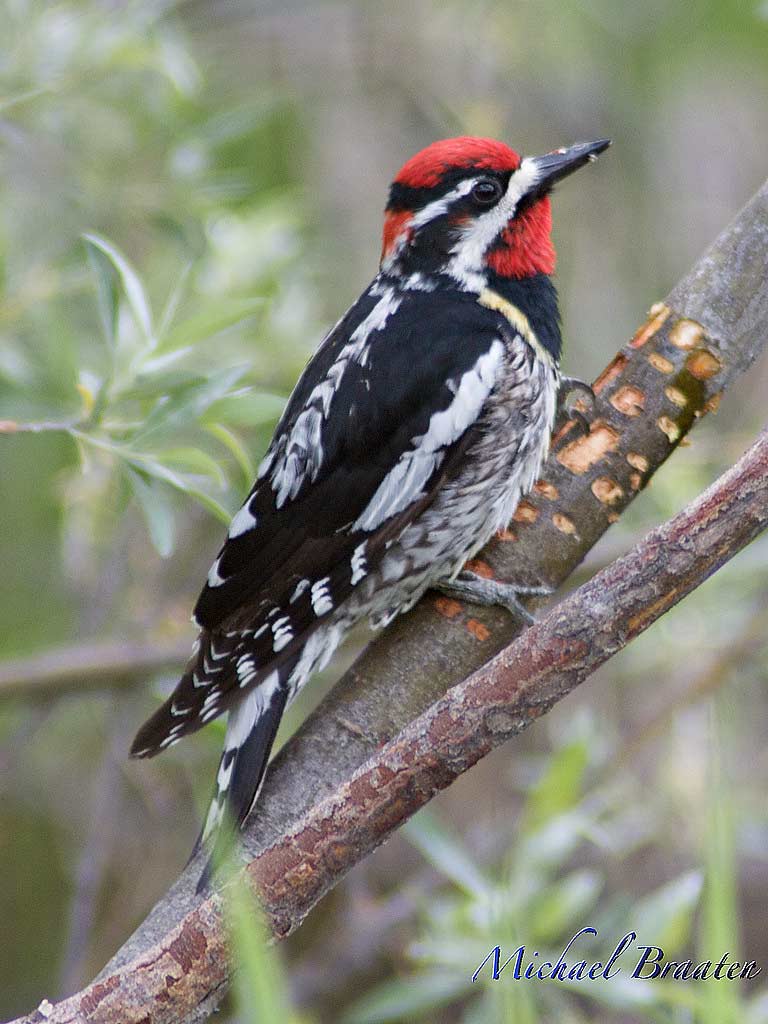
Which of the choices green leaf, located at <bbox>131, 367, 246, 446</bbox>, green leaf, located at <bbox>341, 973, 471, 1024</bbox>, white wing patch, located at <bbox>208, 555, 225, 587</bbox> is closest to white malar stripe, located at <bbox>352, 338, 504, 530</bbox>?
white wing patch, located at <bbox>208, 555, 225, 587</bbox>

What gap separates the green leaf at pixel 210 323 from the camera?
1971mm

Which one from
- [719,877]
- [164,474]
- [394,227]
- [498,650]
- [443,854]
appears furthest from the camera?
[394,227]

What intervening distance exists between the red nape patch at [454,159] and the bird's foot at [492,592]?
0.79 m

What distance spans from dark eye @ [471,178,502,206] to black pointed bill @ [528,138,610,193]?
0.07 meters

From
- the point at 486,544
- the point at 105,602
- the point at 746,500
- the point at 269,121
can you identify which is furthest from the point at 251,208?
the point at 746,500

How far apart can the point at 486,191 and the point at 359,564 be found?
0.78 m

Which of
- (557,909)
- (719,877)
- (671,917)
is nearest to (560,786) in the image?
(557,909)

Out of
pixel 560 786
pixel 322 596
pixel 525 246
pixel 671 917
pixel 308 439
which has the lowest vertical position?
pixel 671 917

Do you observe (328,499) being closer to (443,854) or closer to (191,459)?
(191,459)

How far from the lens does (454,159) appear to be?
2.26 meters

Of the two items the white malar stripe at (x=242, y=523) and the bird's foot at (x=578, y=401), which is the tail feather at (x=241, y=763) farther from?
the bird's foot at (x=578, y=401)

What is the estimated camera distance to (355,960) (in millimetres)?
2928

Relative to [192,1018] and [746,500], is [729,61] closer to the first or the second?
[746,500]

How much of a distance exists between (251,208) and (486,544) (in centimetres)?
138
